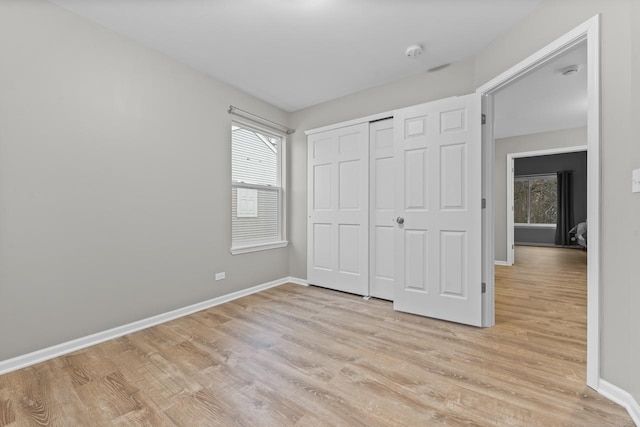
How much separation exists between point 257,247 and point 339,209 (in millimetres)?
1178

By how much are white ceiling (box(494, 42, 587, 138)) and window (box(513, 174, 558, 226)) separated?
3.41 meters

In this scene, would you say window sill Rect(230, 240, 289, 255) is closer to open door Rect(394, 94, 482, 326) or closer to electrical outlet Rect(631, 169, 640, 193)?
open door Rect(394, 94, 482, 326)

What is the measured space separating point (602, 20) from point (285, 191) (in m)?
3.33

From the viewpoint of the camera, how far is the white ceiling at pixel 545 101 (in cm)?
302

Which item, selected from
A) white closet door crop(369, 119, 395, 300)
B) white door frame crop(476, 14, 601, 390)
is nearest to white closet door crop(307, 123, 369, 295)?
white closet door crop(369, 119, 395, 300)

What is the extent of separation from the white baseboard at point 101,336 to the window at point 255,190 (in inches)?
24.2

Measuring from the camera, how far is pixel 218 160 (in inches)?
121

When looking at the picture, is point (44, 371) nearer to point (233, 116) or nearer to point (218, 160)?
point (218, 160)

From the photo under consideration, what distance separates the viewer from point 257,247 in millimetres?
3527

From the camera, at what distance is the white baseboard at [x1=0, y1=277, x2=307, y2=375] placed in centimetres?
181

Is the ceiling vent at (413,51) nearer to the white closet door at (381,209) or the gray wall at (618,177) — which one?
the white closet door at (381,209)

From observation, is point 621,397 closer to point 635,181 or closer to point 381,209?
point 635,181

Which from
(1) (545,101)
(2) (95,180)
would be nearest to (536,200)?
(1) (545,101)

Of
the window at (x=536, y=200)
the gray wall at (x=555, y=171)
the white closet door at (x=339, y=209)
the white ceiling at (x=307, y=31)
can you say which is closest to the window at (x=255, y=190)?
the white closet door at (x=339, y=209)
